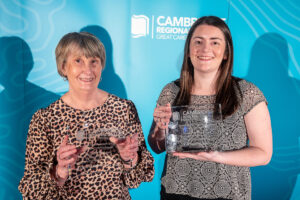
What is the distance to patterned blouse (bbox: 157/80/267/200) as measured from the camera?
150 cm

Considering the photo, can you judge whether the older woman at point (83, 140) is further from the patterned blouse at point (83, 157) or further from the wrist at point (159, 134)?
the wrist at point (159, 134)

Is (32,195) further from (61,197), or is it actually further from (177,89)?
(177,89)

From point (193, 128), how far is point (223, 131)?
18cm

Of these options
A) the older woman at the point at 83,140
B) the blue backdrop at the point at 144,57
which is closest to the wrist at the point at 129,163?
the older woman at the point at 83,140

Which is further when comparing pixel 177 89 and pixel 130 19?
pixel 130 19

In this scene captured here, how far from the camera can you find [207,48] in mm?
1533

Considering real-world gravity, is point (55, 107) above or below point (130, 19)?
below

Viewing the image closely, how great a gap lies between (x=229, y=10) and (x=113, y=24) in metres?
1.31

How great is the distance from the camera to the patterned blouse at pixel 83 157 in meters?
1.43

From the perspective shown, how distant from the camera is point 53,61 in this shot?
254cm

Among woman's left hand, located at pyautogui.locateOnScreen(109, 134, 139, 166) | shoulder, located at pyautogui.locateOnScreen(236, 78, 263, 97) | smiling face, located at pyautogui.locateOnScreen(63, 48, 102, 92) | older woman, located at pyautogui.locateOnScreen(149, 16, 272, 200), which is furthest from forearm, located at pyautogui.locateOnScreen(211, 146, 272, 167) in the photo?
smiling face, located at pyautogui.locateOnScreen(63, 48, 102, 92)

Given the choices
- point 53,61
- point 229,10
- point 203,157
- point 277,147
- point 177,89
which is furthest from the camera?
point 277,147

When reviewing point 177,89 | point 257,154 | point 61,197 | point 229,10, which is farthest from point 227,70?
point 229,10

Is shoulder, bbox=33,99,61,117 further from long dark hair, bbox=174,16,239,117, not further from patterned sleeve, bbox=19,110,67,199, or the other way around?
long dark hair, bbox=174,16,239,117
